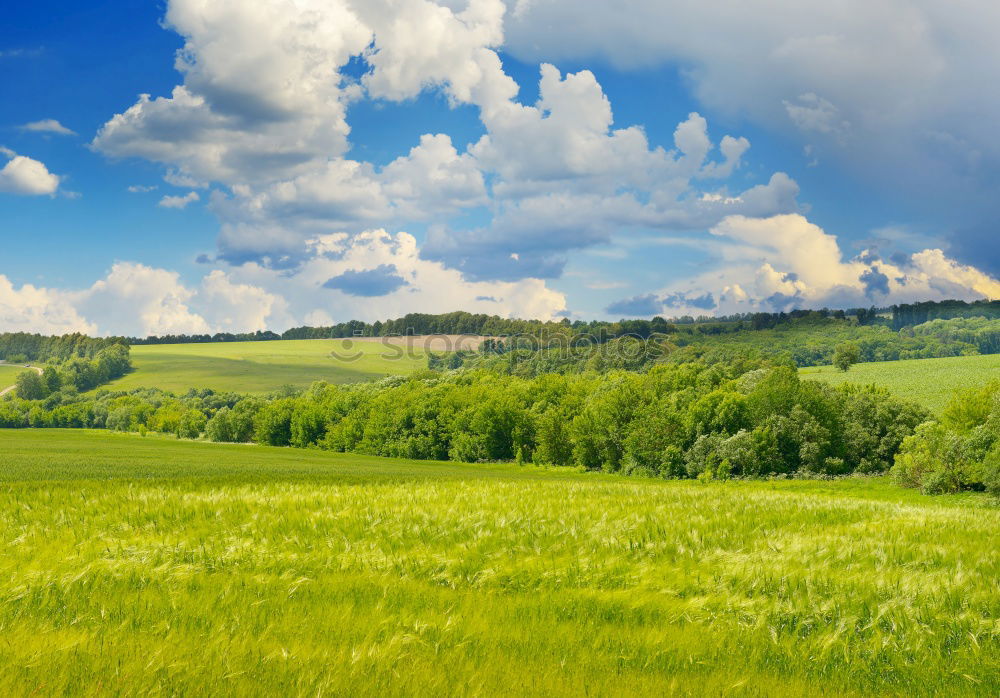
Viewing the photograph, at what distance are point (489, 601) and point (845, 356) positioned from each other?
626 ft

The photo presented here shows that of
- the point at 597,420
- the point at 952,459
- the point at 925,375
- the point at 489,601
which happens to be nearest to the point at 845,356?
the point at 925,375

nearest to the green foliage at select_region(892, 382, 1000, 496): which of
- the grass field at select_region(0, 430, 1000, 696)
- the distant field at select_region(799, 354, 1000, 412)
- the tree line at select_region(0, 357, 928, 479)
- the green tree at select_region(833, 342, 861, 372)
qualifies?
the tree line at select_region(0, 357, 928, 479)

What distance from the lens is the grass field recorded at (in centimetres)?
648

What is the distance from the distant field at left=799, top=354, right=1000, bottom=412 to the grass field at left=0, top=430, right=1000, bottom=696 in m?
121

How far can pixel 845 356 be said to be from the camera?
17888 cm

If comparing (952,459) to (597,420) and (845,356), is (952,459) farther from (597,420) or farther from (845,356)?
(845,356)

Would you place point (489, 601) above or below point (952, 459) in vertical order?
above

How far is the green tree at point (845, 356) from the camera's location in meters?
178

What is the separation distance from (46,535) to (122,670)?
7.84 meters

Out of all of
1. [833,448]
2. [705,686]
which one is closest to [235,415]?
[833,448]

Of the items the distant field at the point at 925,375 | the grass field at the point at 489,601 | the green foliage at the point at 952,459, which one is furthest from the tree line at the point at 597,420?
the grass field at the point at 489,601

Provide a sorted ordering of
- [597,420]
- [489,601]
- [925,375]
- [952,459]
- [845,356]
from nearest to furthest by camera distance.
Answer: [489,601]
[952,459]
[597,420]
[925,375]
[845,356]

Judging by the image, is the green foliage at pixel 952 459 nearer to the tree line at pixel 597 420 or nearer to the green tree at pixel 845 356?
the tree line at pixel 597 420

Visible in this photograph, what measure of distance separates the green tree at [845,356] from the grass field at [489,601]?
17971cm
